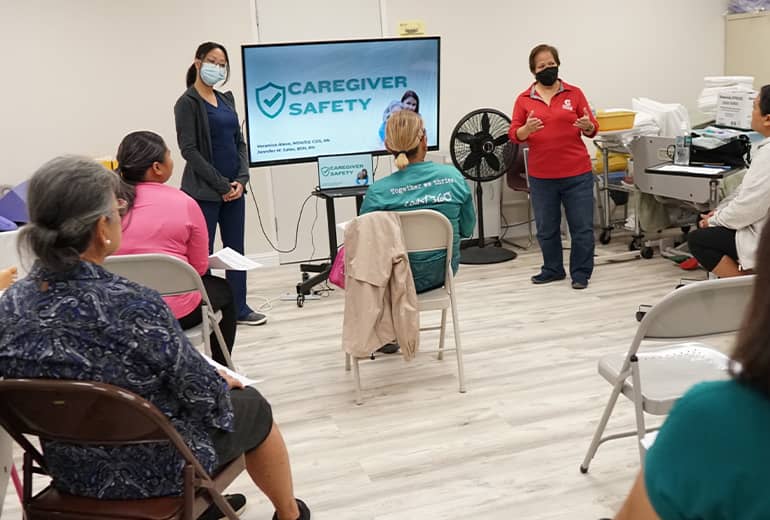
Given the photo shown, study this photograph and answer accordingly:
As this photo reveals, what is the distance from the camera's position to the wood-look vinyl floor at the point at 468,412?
2721mm

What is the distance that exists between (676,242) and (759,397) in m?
5.34

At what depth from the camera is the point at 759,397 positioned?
2.93ft

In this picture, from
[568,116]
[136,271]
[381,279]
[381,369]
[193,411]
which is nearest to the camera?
[193,411]

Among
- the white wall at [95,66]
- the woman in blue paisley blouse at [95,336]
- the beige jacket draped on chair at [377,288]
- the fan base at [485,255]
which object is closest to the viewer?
the woman in blue paisley blouse at [95,336]

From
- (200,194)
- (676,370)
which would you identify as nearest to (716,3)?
(200,194)

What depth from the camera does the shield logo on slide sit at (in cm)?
516

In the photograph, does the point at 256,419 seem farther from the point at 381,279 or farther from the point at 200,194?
the point at 200,194

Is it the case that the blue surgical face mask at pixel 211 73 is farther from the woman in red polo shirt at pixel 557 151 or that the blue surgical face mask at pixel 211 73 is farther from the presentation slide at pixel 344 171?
the woman in red polo shirt at pixel 557 151

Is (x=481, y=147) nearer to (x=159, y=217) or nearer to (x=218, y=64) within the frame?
(x=218, y=64)

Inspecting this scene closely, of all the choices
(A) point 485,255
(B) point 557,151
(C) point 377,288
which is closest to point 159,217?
(C) point 377,288

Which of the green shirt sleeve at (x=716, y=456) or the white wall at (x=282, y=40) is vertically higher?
the white wall at (x=282, y=40)

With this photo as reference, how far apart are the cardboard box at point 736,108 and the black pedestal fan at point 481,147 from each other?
1.47 metres

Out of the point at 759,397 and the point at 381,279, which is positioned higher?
the point at 759,397

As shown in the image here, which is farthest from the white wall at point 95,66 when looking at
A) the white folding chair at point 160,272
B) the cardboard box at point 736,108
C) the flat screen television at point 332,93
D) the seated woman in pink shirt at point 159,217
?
the cardboard box at point 736,108
